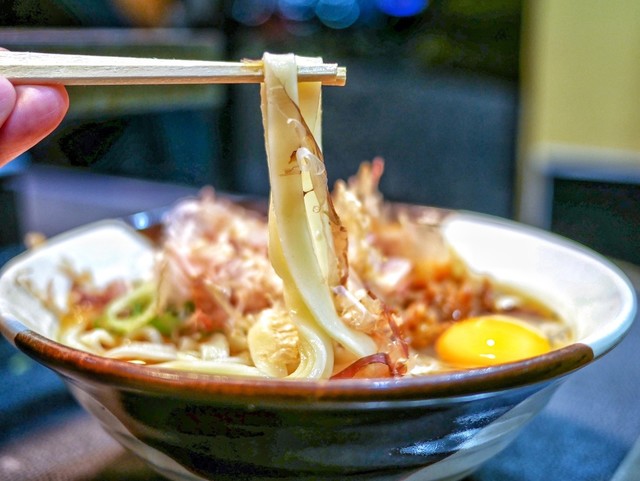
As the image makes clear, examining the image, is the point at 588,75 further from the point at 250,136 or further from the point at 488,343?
the point at 488,343

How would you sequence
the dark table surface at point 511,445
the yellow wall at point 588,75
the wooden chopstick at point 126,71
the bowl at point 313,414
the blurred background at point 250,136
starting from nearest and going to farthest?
the bowl at point 313,414
the wooden chopstick at point 126,71
the dark table surface at point 511,445
the blurred background at point 250,136
the yellow wall at point 588,75

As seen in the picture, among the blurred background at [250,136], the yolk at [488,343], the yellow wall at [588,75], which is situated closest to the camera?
the yolk at [488,343]

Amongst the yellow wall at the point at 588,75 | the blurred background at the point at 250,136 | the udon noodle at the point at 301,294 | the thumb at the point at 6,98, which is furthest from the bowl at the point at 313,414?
the yellow wall at the point at 588,75

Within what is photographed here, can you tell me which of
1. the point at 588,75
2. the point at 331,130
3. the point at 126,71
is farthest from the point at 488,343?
the point at 588,75

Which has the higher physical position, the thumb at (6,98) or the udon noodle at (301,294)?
the thumb at (6,98)

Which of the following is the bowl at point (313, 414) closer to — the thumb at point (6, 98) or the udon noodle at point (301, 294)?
the udon noodle at point (301, 294)

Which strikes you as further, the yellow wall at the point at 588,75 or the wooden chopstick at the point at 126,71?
the yellow wall at the point at 588,75

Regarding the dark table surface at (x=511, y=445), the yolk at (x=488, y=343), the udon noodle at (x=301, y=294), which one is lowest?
the dark table surface at (x=511, y=445)
